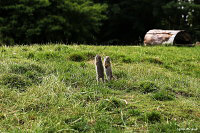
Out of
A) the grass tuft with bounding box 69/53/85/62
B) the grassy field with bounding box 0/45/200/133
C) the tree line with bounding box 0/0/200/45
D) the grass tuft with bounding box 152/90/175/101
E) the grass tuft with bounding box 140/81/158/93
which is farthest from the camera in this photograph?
the tree line with bounding box 0/0/200/45

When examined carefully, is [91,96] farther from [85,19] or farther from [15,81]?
[85,19]

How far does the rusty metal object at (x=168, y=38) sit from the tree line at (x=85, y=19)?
258cm

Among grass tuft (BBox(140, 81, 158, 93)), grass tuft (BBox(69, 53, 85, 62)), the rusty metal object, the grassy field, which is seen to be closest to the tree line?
the rusty metal object

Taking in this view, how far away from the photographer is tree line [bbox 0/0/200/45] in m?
16.7

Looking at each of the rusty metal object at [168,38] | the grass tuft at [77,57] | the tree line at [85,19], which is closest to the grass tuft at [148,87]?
the grass tuft at [77,57]

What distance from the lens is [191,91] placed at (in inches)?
233

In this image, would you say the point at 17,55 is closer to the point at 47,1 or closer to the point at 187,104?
the point at 187,104

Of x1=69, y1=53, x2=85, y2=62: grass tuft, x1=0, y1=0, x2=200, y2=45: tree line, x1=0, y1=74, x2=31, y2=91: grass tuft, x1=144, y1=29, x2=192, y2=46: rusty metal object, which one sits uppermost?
x1=0, y1=0, x2=200, y2=45: tree line

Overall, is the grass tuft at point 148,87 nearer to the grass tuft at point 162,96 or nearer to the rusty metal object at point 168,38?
the grass tuft at point 162,96

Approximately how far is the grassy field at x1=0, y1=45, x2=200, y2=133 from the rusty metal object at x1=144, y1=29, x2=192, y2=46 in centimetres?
391

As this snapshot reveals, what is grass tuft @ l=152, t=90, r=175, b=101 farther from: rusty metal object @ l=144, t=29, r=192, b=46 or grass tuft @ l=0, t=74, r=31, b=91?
rusty metal object @ l=144, t=29, r=192, b=46

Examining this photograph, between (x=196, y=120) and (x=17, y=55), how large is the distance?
5.43 meters

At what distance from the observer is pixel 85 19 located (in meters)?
19.0

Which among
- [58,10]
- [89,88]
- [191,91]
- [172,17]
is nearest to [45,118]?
[89,88]
